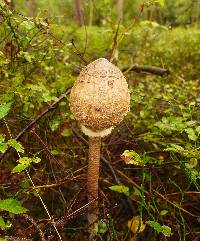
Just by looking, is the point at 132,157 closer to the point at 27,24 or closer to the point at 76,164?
the point at 76,164

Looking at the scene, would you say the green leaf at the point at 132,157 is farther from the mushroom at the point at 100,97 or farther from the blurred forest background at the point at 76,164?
the mushroom at the point at 100,97

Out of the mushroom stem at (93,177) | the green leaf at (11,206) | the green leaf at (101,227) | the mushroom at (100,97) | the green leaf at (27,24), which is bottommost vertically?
the green leaf at (101,227)

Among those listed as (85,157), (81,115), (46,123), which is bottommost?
(85,157)

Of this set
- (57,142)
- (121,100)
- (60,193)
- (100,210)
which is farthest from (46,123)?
(121,100)

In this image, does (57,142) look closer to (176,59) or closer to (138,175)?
(138,175)

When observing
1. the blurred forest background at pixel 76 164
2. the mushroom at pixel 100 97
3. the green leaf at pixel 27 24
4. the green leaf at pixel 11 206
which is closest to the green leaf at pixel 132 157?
the blurred forest background at pixel 76 164
